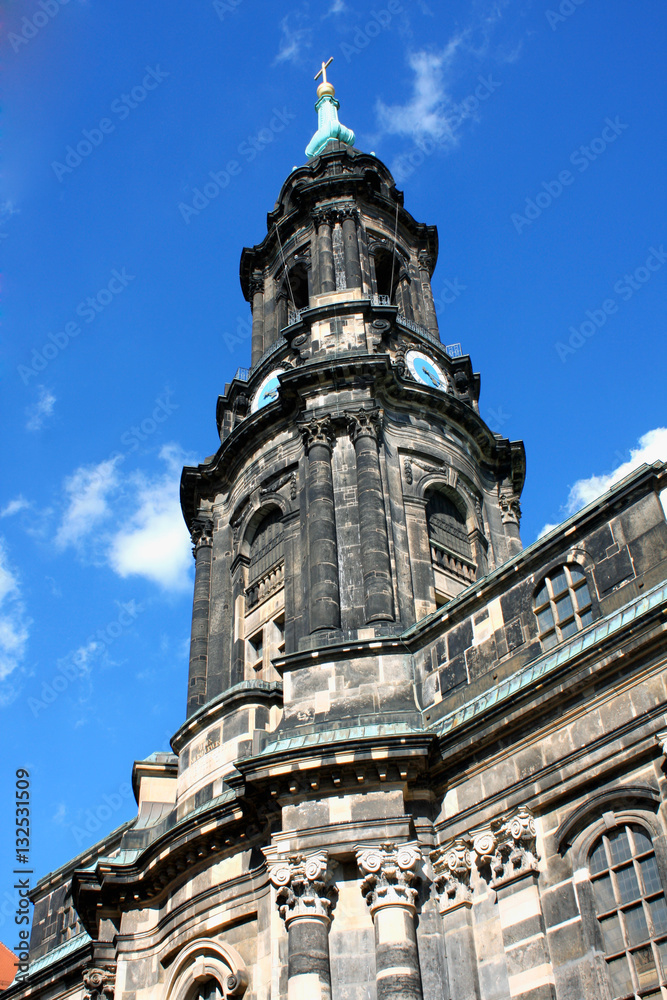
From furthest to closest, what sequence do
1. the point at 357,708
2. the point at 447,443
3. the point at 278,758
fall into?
the point at 447,443, the point at 357,708, the point at 278,758

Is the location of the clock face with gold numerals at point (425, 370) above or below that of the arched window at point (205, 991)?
above

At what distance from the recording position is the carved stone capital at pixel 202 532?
27750mm

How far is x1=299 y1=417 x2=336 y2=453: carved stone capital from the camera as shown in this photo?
24031mm

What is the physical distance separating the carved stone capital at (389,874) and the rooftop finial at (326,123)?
28465mm

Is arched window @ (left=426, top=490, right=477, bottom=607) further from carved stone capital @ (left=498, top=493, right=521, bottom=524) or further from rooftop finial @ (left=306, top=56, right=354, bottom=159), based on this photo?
rooftop finial @ (left=306, top=56, right=354, bottom=159)

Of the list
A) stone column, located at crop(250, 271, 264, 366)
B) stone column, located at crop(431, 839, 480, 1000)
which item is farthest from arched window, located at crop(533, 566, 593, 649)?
stone column, located at crop(250, 271, 264, 366)

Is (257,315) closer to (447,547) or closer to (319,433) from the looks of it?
(319,433)

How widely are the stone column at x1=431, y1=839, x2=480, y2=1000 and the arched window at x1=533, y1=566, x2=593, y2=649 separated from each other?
11.5ft

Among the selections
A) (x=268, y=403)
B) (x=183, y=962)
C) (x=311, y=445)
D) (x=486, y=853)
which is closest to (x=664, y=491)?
(x=486, y=853)

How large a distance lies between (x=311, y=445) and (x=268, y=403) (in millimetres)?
3600

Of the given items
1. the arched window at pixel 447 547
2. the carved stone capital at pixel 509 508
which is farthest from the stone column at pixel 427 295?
the arched window at pixel 447 547

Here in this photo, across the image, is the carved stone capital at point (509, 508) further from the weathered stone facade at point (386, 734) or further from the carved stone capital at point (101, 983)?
the carved stone capital at point (101, 983)

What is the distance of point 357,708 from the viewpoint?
61.0ft

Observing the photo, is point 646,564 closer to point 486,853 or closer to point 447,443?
point 486,853
